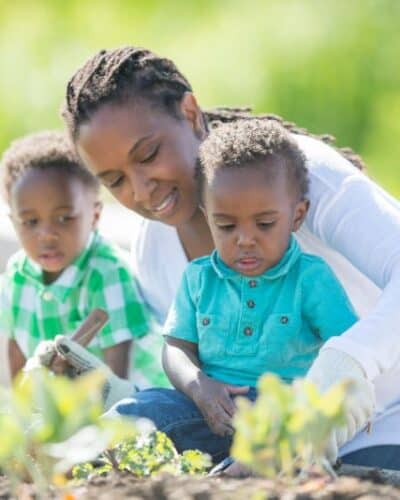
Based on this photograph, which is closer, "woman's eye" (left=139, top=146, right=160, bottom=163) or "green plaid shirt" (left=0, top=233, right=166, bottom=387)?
"woman's eye" (left=139, top=146, right=160, bottom=163)

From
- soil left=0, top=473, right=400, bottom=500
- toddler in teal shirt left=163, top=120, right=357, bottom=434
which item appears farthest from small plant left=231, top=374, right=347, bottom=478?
toddler in teal shirt left=163, top=120, right=357, bottom=434

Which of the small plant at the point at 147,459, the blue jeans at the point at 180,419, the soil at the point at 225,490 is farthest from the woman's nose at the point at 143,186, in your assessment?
the soil at the point at 225,490

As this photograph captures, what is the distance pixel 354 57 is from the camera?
675 cm

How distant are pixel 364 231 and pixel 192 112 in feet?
1.91

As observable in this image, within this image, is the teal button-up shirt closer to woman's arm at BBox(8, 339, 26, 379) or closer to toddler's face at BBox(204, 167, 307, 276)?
toddler's face at BBox(204, 167, 307, 276)

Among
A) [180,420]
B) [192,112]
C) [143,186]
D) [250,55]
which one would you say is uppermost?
[250,55]

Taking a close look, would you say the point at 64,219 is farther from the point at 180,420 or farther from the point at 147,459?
the point at 147,459

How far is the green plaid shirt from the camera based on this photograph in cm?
373

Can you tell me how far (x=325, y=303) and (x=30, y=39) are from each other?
5.23 m

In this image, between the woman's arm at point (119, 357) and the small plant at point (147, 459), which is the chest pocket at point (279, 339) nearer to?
the small plant at point (147, 459)

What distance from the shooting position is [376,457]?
2756mm

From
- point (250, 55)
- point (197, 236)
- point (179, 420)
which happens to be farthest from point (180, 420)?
point (250, 55)

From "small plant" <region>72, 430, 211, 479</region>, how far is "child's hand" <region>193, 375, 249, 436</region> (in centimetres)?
25

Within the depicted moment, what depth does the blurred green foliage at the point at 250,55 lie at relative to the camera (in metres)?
6.64
